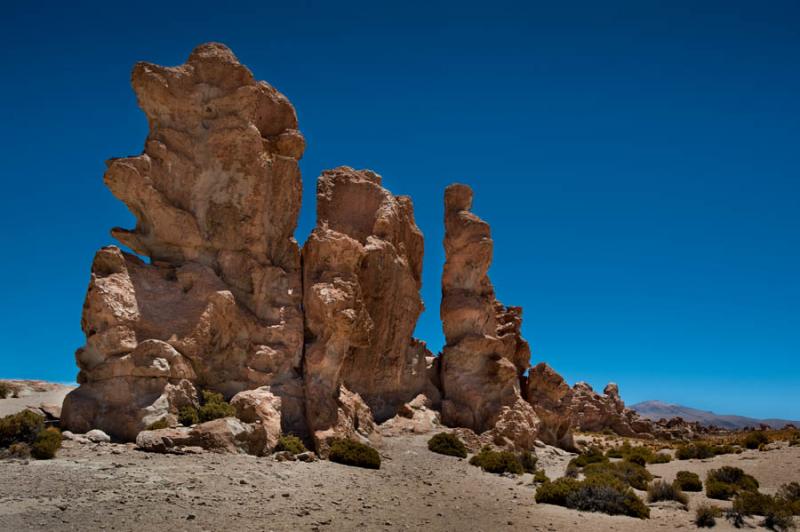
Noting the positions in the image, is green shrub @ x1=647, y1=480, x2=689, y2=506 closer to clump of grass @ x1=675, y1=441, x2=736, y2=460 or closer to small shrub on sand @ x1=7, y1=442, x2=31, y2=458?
clump of grass @ x1=675, y1=441, x2=736, y2=460

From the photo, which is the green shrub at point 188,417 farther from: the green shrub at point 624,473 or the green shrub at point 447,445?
the green shrub at point 624,473

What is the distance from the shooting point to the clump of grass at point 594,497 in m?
15.4

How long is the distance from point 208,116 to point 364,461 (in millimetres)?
14989

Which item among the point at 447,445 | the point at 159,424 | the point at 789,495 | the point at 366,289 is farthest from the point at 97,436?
the point at 789,495

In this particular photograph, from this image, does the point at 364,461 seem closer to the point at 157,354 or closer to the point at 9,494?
the point at 157,354

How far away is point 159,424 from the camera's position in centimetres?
1714

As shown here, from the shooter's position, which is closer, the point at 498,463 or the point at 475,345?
the point at 498,463

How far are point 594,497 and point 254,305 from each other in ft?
45.8

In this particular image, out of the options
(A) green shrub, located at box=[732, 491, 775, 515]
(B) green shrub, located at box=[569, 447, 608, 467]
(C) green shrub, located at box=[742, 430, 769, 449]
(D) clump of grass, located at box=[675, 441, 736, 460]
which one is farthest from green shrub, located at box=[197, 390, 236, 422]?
(C) green shrub, located at box=[742, 430, 769, 449]

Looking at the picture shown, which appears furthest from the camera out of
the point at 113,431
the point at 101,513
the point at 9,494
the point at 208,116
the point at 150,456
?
the point at 208,116

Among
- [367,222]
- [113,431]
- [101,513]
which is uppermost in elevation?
[367,222]

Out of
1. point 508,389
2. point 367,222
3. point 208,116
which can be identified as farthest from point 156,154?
point 508,389

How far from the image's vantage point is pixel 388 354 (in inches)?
1118

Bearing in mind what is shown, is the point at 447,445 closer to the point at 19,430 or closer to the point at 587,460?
the point at 587,460
